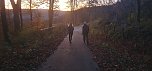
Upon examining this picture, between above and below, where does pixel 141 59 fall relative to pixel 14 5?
below

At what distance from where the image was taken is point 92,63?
54.0 feet

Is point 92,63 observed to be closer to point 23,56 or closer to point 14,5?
point 23,56

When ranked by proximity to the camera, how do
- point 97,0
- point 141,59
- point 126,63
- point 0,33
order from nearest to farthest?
point 126,63 → point 141,59 → point 0,33 → point 97,0

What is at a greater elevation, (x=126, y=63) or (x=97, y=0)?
(x=97, y=0)

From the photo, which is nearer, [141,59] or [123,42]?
[141,59]

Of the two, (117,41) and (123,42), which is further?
(117,41)

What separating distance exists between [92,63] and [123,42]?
29.0 ft

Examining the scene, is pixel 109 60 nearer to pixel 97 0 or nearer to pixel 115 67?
pixel 115 67

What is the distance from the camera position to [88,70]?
14273 mm

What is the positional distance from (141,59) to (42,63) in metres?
4.93

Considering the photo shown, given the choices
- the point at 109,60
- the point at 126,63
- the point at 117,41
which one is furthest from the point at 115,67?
the point at 117,41

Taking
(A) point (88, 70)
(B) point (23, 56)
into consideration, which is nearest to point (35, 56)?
(B) point (23, 56)

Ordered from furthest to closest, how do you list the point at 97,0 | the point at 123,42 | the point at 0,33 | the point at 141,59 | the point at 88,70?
the point at 97,0
the point at 0,33
the point at 123,42
the point at 141,59
the point at 88,70

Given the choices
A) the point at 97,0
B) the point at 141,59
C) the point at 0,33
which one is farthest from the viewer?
the point at 97,0
